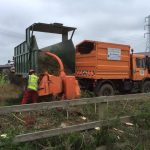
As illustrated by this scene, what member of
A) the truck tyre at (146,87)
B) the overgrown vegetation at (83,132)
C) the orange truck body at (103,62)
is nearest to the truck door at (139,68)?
the truck tyre at (146,87)

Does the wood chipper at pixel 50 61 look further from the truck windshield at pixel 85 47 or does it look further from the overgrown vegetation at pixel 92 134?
the overgrown vegetation at pixel 92 134

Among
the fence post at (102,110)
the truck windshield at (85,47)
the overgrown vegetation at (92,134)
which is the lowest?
the overgrown vegetation at (92,134)

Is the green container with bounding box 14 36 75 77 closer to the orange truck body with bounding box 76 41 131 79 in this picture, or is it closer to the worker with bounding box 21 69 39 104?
the orange truck body with bounding box 76 41 131 79

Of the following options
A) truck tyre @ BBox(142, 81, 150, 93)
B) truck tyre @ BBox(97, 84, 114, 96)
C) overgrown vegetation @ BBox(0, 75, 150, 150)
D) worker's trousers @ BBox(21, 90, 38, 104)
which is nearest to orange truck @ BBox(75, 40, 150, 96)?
truck tyre @ BBox(97, 84, 114, 96)

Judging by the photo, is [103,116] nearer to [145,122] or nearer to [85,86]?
[145,122]

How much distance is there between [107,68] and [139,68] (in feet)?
8.72

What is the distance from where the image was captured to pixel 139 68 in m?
19.0

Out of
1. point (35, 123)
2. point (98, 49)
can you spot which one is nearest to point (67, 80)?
point (98, 49)

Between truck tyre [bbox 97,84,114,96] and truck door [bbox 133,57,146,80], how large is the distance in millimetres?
1878

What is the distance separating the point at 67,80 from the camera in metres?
13.3

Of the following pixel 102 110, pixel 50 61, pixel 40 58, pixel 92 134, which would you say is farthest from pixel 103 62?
pixel 92 134

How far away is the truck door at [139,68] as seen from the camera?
18.7 metres

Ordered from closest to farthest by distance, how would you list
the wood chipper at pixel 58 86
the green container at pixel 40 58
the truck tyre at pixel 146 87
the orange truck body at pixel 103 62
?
the wood chipper at pixel 58 86 < the green container at pixel 40 58 < the orange truck body at pixel 103 62 < the truck tyre at pixel 146 87

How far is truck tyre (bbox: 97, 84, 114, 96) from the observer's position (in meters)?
16.9
